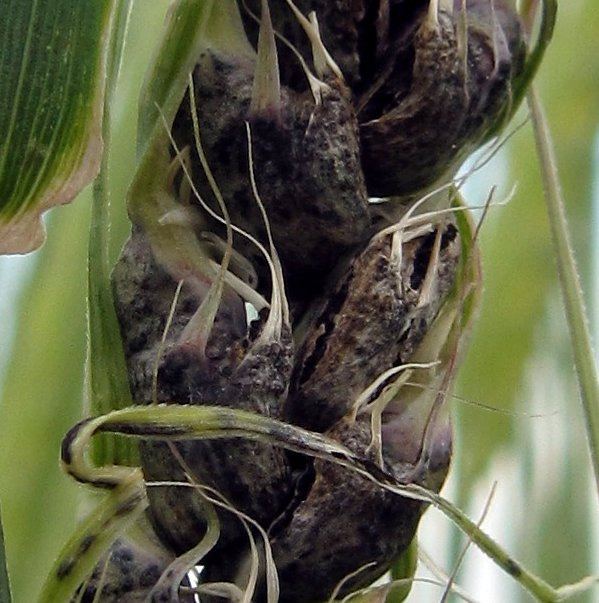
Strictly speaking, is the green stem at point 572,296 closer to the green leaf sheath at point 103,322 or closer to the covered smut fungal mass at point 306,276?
the covered smut fungal mass at point 306,276

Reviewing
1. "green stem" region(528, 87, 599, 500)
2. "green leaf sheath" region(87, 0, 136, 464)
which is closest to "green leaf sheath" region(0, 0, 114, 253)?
"green leaf sheath" region(87, 0, 136, 464)

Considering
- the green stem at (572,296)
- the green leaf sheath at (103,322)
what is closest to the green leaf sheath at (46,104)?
the green leaf sheath at (103,322)

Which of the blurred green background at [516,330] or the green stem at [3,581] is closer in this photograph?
the green stem at [3,581]

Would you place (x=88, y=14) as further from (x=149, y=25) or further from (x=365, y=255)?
(x=149, y=25)

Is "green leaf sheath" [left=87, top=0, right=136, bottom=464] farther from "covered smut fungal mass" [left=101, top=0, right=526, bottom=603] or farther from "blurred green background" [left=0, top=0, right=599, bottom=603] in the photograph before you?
"blurred green background" [left=0, top=0, right=599, bottom=603]

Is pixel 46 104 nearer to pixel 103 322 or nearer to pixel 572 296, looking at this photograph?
pixel 103 322
